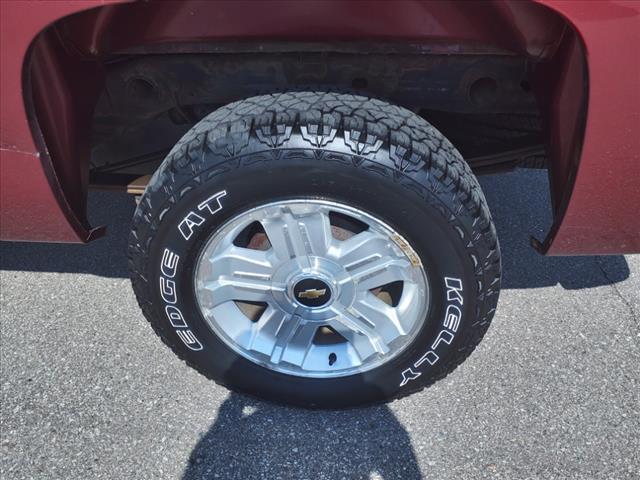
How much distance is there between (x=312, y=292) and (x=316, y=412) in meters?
0.48

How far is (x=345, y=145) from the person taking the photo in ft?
5.49

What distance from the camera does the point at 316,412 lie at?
2148 mm

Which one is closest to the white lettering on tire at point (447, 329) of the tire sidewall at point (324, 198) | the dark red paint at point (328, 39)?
the tire sidewall at point (324, 198)

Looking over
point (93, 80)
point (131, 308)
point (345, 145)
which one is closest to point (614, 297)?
point (345, 145)

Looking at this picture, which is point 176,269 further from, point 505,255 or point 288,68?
point 505,255

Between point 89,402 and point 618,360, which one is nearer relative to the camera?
point 89,402

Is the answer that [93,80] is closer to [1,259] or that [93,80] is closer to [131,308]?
[131,308]

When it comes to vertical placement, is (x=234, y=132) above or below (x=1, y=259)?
above

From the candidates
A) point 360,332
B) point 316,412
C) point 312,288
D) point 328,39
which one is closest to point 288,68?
point 328,39

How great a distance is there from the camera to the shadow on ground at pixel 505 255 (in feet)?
9.09

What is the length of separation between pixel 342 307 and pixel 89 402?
101cm

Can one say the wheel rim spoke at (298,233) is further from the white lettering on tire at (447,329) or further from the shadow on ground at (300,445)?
the shadow on ground at (300,445)

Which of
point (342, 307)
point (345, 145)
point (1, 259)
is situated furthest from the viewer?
point (1, 259)

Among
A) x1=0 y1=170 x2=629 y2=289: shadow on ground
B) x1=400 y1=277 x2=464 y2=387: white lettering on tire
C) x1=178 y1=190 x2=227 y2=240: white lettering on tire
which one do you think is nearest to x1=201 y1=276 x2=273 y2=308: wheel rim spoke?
x1=178 y1=190 x2=227 y2=240: white lettering on tire
